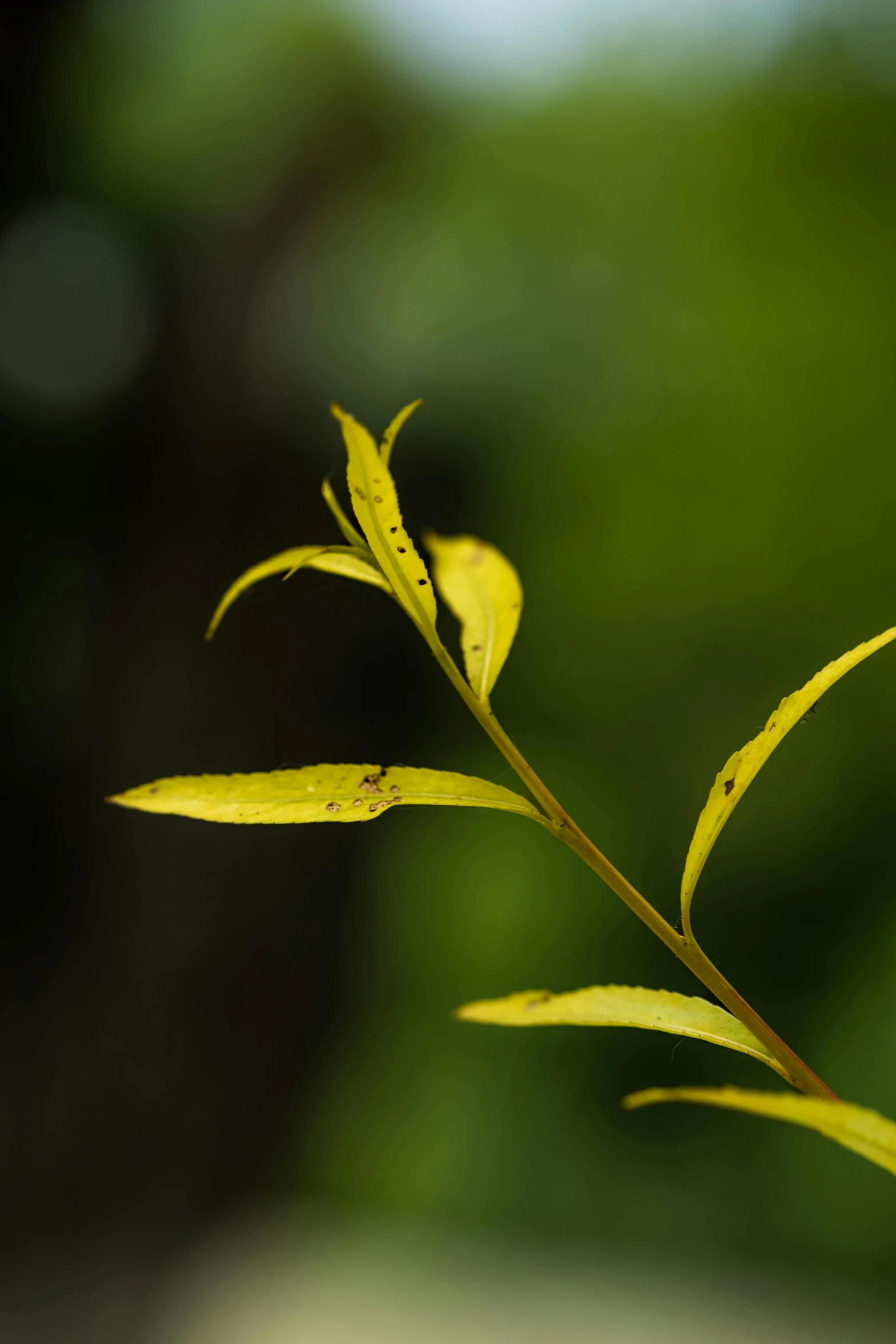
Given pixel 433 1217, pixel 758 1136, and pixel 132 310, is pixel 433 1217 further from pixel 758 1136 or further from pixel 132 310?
pixel 132 310

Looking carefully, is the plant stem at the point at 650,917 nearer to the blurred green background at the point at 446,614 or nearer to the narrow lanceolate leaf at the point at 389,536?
the narrow lanceolate leaf at the point at 389,536

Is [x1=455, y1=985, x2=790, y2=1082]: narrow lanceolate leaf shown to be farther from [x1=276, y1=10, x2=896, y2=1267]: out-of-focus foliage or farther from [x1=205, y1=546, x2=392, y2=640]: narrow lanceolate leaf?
[x1=276, y1=10, x2=896, y2=1267]: out-of-focus foliage

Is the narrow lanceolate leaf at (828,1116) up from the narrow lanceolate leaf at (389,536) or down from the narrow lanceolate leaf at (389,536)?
down

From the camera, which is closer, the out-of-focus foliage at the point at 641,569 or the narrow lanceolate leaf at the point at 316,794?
the narrow lanceolate leaf at the point at 316,794

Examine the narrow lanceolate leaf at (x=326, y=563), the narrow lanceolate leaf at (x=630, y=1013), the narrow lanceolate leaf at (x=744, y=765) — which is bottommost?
the narrow lanceolate leaf at (x=630, y=1013)

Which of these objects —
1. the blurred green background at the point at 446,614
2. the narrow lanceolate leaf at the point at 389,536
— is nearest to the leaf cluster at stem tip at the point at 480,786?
the narrow lanceolate leaf at the point at 389,536

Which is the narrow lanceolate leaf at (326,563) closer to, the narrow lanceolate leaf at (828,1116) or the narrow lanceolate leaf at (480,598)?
the narrow lanceolate leaf at (480,598)

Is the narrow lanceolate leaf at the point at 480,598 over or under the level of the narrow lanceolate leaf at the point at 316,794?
over
